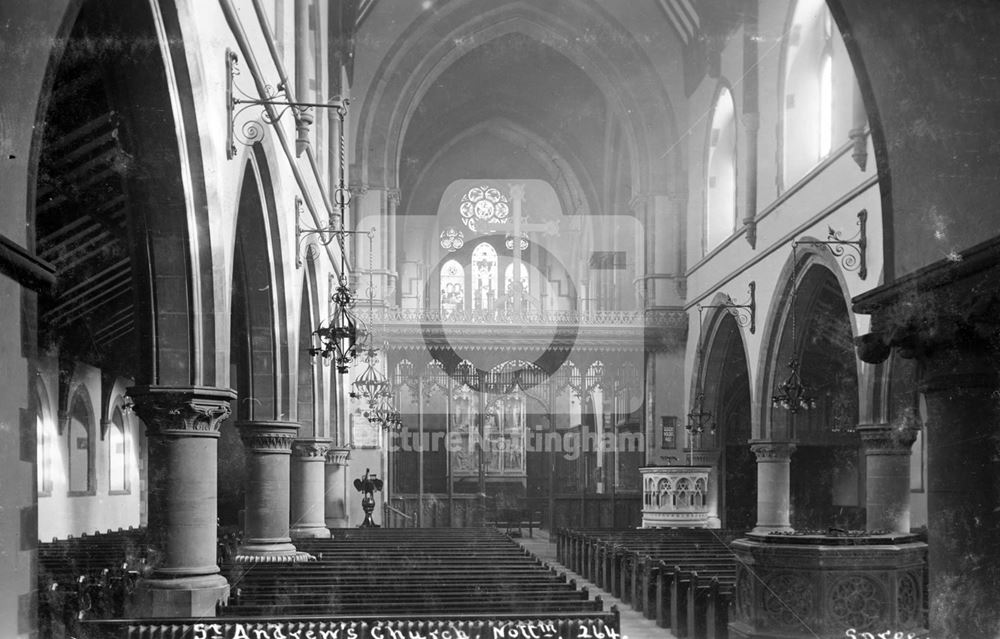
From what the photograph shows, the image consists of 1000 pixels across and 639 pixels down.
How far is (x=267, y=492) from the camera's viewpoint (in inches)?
538

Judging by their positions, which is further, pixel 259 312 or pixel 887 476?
pixel 887 476

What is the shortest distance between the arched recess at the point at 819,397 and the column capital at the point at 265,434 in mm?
9316

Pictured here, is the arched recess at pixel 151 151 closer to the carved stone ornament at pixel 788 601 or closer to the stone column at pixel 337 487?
the carved stone ornament at pixel 788 601

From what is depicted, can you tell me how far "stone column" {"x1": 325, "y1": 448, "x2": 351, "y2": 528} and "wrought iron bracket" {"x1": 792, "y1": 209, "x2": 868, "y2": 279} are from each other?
35.7ft

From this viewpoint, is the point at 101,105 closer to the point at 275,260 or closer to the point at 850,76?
the point at 275,260

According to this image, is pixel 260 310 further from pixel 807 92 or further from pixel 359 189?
pixel 359 189

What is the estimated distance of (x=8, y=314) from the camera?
456 cm

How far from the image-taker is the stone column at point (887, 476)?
619 inches

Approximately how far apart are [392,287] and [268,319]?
15571 millimetres

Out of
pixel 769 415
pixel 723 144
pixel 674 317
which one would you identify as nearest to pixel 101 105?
pixel 769 415

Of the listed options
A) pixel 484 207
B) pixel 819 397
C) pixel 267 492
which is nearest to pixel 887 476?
pixel 819 397

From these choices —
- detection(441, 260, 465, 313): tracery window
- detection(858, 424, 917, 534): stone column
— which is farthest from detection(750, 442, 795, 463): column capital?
detection(441, 260, 465, 313): tracery window

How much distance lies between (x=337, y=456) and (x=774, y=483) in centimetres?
896

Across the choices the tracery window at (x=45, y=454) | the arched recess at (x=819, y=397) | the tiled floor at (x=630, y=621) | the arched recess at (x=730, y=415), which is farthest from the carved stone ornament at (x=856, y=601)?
the arched recess at (x=730, y=415)
